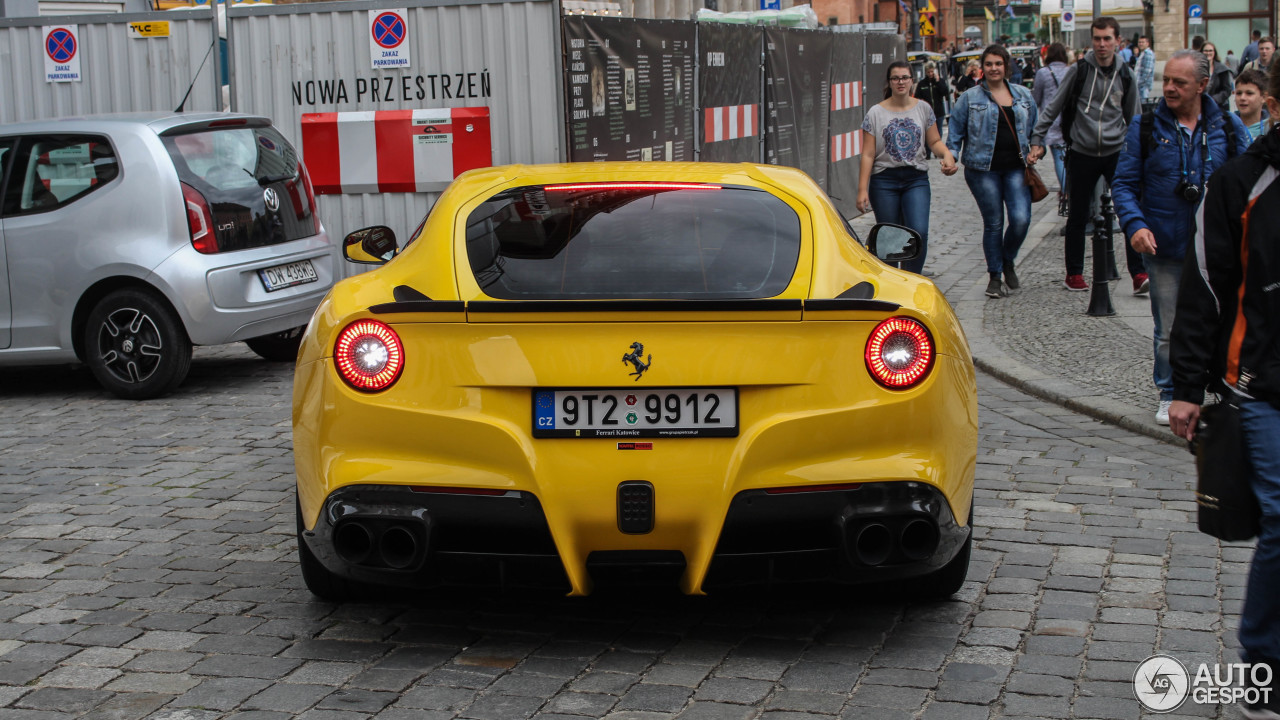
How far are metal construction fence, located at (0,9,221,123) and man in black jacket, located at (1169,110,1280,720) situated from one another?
10.1 metres

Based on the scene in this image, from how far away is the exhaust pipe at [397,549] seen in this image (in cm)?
425

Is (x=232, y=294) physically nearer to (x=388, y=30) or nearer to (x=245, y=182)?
(x=245, y=182)

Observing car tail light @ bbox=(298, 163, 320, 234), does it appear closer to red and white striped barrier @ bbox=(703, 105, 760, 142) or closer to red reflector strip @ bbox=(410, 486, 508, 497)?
red and white striped barrier @ bbox=(703, 105, 760, 142)

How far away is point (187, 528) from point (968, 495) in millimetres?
3115

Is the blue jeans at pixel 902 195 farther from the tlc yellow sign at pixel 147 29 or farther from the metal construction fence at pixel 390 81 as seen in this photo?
the tlc yellow sign at pixel 147 29

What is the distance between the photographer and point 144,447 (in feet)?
25.2

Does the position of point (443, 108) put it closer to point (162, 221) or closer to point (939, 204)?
point (162, 221)

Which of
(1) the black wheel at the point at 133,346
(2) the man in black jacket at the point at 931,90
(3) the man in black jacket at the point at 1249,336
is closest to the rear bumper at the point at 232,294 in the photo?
(1) the black wheel at the point at 133,346

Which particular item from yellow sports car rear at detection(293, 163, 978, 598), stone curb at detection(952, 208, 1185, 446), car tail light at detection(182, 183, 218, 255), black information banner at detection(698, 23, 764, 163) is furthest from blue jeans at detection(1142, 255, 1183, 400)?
black information banner at detection(698, 23, 764, 163)

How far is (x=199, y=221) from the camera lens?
896cm

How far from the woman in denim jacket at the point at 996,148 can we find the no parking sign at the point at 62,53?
23.3 ft

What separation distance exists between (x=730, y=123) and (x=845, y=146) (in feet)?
15.8

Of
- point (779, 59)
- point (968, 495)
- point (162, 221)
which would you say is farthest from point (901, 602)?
point (779, 59)

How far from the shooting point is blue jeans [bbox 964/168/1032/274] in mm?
11852
